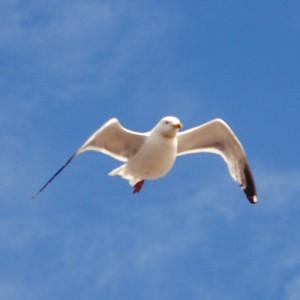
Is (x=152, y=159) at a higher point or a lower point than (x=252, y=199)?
lower

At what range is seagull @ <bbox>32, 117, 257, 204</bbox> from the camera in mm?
12945

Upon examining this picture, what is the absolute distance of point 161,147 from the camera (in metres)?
12.9

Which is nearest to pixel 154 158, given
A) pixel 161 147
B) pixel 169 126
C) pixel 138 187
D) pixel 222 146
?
pixel 161 147

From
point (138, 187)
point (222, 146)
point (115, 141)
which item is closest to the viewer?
point (115, 141)

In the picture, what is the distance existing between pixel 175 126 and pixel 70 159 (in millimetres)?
1547

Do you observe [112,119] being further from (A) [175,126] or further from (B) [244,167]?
(B) [244,167]

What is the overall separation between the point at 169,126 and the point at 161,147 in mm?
318

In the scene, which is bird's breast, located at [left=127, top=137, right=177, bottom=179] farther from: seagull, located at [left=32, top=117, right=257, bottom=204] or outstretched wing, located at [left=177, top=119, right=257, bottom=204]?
outstretched wing, located at [left=177, top=119, right=257, bottom=204]

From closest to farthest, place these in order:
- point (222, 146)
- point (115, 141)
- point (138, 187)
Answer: point (115, 141) → point (138, 187) → point (222, 146)

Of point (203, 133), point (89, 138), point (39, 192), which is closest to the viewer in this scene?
point (39, 192)

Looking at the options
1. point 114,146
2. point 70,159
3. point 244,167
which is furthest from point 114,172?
point 244,167

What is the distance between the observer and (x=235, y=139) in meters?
13.9

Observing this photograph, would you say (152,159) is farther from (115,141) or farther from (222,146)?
(222,146)

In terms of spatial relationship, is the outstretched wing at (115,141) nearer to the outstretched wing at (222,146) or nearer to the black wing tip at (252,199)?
the outstretched wing at (222,146)
